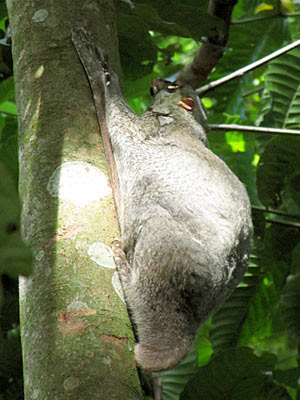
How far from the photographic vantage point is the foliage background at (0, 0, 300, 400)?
9.55ft

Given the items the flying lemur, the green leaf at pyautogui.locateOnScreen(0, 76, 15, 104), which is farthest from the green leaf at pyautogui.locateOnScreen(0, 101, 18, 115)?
the flying lemur

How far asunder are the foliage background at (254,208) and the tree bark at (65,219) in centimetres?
73

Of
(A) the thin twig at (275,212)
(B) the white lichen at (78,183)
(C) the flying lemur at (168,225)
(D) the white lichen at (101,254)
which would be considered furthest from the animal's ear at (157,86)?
(D) the white lichen at (101,254)

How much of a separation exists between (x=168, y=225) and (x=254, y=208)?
1.58 metres

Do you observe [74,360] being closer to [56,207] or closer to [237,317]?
[56,207]

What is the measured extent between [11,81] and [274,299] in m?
2.24

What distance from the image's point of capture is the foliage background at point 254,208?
9.55 feet

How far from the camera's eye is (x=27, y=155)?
2.06m

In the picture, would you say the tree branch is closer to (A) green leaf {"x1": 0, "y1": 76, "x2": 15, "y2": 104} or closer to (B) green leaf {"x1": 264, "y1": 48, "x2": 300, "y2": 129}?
(B) green leaf {"x1": 264, "y1": 48, "x2": 300, "y2": 129}

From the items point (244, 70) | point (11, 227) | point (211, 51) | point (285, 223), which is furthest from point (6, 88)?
point (11, 227)

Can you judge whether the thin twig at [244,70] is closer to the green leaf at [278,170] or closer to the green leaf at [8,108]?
the green leaf at [278,170]

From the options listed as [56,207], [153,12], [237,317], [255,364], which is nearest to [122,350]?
[56,207]

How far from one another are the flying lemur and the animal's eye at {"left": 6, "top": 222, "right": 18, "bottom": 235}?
3.85ft

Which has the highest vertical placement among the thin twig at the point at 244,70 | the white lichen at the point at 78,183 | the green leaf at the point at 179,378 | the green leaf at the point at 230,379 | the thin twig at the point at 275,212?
the thin twig at the point at 244,70
